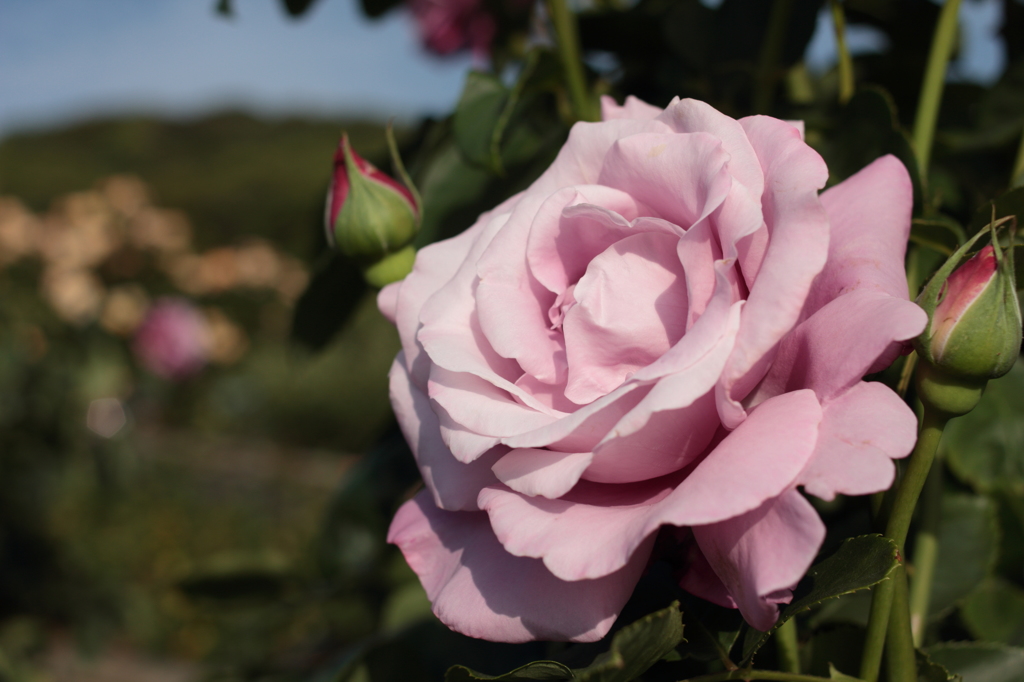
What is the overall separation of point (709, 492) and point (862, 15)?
2.39ft

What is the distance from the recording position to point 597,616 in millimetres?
325

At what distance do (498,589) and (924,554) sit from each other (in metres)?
0.29

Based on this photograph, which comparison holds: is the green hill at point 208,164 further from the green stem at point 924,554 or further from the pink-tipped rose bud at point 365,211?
the green stem at point 924,554

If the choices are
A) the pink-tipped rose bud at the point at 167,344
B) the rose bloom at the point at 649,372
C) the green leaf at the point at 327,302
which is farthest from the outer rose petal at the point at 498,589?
the pink-tipped rose bud at the point at 167,344

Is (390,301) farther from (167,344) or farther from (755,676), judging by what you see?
(167,344)

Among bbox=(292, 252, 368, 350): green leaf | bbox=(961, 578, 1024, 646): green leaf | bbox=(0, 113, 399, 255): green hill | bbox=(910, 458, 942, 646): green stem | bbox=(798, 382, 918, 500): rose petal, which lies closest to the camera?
bbox=(798, 382, 918, 500): rose petal

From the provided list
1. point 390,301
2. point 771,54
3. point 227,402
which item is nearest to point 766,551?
point 390,301

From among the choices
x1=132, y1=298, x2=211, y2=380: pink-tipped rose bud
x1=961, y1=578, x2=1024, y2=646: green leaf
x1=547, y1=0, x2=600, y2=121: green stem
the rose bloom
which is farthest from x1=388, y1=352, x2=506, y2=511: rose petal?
x1=132, y1=298, x2=211, y2=380: pink-tipped rose bud

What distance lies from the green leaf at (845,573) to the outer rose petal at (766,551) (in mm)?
16

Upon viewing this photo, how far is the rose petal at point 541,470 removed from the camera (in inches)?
12.1

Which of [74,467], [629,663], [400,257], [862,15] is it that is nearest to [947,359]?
[629,663]

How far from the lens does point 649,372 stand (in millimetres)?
303

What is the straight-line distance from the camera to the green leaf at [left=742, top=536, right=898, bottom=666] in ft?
0.98

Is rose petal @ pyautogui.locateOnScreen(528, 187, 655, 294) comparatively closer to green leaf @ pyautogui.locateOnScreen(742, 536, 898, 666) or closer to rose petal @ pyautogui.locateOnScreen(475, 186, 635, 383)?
rose petal @ pyautogui.locateOnScreen(475, 186, 635, 383)
